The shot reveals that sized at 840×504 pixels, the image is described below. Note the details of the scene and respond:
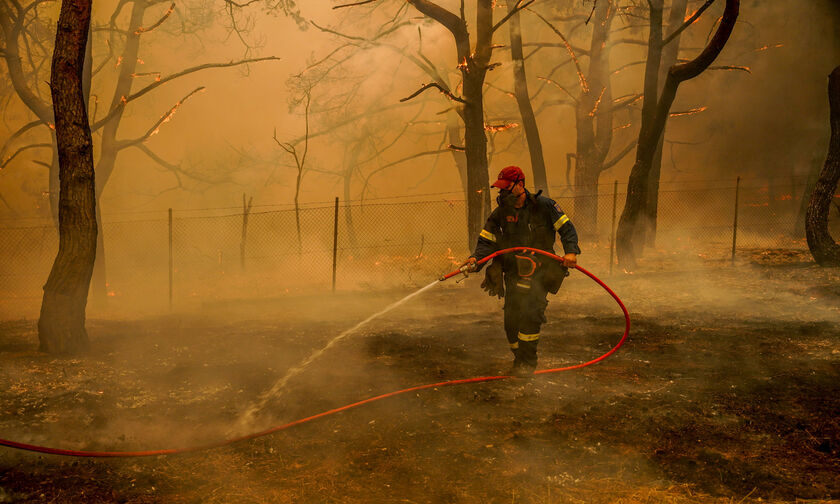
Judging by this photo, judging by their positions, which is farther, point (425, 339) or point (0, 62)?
point (0, 62)

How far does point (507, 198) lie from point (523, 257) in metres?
0.59

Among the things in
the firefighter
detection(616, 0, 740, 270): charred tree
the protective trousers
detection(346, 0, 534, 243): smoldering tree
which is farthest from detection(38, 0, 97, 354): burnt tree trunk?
detection(616, 0, 740, 270): charred tree

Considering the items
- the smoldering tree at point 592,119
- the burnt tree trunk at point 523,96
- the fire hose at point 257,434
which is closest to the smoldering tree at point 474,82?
the burnt tree trunk at point 523,96

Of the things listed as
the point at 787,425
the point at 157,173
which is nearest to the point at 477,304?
the point at 787,425

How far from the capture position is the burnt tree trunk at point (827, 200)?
10945 millimetres

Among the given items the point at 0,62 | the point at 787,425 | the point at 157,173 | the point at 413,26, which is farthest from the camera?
the point at 157,173

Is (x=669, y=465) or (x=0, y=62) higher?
(x=0, y=62)

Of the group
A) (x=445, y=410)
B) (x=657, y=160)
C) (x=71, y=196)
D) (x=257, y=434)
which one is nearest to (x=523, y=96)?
(x=657, y=160)

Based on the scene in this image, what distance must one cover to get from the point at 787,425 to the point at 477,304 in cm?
546

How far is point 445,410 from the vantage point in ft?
16.4

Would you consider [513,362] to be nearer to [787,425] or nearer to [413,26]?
[787,425]

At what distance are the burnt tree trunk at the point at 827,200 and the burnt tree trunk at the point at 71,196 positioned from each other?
12.0 meters

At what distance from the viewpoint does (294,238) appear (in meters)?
19.3

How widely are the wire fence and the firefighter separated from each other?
16.7 feet
